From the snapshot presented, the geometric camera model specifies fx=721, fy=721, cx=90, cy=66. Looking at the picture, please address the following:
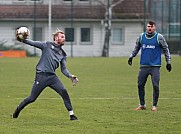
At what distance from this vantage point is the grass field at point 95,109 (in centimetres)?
1241

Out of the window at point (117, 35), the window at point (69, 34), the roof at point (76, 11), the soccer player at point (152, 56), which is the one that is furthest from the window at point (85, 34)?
the soccer player at point (152, 56)

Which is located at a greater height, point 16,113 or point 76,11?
point 76,11

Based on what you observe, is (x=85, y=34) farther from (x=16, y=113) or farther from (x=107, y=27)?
(x=16, y=113)

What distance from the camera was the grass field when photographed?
40.7ft

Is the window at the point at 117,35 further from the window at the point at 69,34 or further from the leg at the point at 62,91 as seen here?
the leg at the point at 62,91

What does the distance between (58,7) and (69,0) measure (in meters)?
1.18

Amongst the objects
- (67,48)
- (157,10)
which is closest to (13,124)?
(67,48)

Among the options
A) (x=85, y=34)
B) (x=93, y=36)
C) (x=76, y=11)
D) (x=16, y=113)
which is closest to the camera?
(x=16, y=113)

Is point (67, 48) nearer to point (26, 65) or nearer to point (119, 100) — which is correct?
point (26, 65)

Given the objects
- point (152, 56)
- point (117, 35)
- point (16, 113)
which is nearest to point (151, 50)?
point (152, 56)

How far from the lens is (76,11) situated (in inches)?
2281

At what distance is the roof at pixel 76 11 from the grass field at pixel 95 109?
2705 cm

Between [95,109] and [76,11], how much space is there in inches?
1665

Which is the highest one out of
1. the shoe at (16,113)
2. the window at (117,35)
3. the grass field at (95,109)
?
the window at (117,35)
